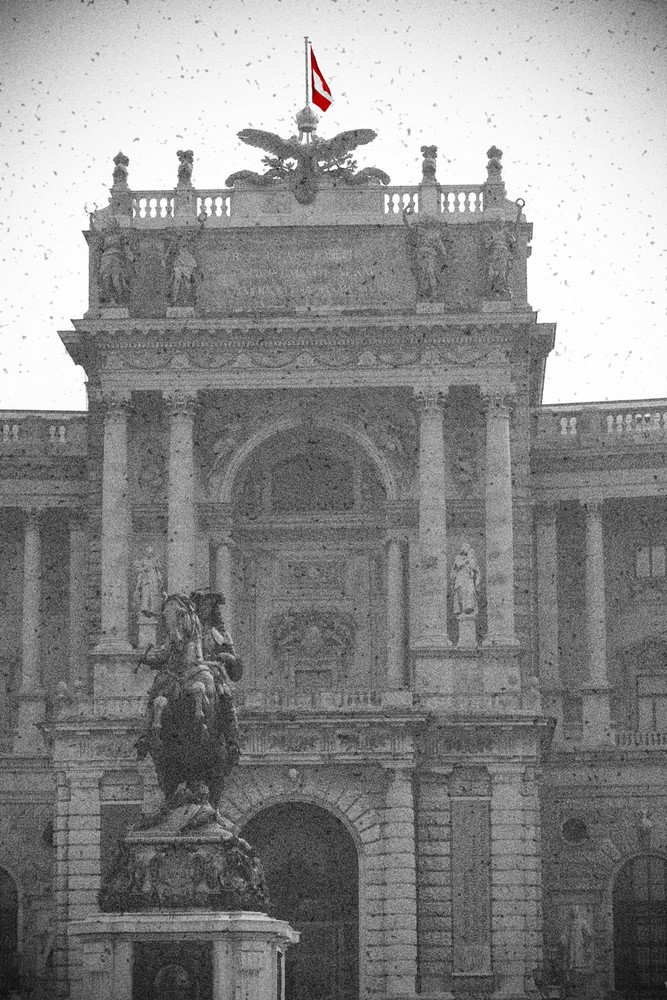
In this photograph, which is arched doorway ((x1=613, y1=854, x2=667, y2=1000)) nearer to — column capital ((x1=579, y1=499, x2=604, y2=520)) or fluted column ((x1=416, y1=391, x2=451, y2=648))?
fluted column ((x1=416, y1=391, x2=451, y2=648))

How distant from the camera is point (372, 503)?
64750 millimetres

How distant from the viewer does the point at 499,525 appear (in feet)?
202

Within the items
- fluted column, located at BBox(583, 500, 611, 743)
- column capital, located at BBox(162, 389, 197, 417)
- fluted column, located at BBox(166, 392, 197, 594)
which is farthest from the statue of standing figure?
fluted column, located at BBox(583, 500, 611, 743)

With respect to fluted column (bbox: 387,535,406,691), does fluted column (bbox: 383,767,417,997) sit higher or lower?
lower

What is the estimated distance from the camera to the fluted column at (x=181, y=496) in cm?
6144

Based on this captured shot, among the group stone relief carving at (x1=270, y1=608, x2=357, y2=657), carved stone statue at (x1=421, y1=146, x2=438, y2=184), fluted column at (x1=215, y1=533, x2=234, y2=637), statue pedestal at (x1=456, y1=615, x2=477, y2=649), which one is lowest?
statue pedestal at (x1=456, y1=615, x2=477, y2=649)

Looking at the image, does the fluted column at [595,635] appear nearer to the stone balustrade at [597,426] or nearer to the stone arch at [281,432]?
the stone balustrade at [597,426]

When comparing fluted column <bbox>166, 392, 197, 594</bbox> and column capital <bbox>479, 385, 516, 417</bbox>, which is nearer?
fluted column <bbox>166, 392, 197, 594</bbox>

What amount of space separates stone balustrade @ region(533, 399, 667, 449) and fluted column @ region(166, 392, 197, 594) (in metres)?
10.7

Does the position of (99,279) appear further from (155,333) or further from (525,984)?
(525,984)

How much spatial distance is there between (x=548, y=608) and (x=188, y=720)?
28547mm

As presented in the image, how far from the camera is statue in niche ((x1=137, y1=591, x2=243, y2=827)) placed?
128ft

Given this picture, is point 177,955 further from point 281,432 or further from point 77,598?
point 77,598

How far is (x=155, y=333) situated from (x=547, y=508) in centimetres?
1230
